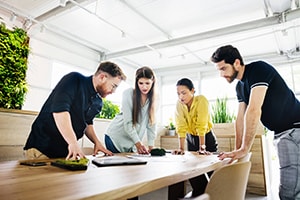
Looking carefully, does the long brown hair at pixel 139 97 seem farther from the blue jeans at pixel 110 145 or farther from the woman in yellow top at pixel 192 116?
the woman in yellow top at pixel 192 116

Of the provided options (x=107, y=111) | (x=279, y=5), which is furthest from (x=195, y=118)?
(x=279, y=5)

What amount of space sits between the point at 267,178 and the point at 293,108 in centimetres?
236

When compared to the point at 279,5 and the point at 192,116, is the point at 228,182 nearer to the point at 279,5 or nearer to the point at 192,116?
the point at 192,116

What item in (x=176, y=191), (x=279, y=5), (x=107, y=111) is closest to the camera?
(x=176, y=191)

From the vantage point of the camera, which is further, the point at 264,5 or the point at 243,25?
the point at 243,25

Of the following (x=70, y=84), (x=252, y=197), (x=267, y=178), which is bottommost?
(x=252, y=197)

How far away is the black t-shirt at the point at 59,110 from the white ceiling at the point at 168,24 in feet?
6.58

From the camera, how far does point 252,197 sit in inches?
119

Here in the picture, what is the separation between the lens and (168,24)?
390 centimetres

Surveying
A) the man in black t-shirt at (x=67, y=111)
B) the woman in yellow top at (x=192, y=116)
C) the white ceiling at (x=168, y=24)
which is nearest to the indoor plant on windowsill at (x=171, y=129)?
the white ceiling at (x=168, y=24)

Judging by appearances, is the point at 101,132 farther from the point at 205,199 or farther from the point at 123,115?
the point at 205,199

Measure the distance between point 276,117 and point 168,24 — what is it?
2.94m

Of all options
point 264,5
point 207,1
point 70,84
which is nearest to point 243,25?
point 264,5

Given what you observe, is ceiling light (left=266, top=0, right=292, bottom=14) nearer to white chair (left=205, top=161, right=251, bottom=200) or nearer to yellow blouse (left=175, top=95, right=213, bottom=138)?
yellow blouse (left=175, top=95, right=213, bottom=138)
